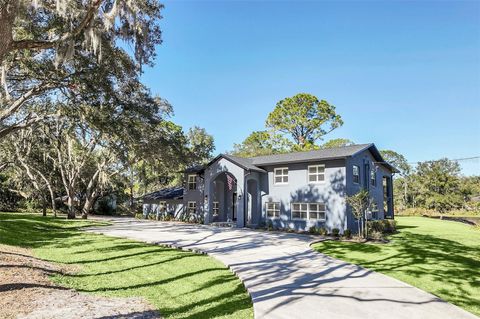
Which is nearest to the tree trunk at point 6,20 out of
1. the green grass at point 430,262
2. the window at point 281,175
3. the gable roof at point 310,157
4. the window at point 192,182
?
the green grass at point 430,262

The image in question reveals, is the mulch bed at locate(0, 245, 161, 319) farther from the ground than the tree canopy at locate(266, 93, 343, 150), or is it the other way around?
the tree canopy at locate(266, 93, 343, 150)

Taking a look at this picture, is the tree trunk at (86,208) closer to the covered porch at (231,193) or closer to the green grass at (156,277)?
the covered porch at (231,193)

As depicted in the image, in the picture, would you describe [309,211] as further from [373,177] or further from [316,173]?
[373,177]

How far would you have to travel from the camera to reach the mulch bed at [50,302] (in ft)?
19.1

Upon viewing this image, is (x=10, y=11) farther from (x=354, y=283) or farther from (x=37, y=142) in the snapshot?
(x=37, y=142)

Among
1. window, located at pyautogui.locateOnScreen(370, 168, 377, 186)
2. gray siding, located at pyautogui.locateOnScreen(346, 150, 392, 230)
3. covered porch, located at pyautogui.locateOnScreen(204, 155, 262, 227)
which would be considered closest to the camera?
gray siding, located at pyautogui.locateOnScreen(346, 150, 392, 230)

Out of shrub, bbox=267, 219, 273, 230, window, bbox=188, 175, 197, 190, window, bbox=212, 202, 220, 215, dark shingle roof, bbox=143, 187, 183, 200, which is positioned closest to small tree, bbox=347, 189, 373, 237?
shrub, bbox=267, 219, 273, 230

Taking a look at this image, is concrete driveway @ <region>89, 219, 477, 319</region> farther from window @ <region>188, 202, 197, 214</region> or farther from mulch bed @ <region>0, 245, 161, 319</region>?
window @ <region>188, 202, 197, 214</region>

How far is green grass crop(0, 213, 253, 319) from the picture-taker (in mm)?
6625

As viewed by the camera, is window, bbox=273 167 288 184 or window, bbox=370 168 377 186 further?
window, bbox=370 168 377 186

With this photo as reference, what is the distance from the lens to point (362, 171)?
76.4 feet

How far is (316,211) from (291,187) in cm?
259

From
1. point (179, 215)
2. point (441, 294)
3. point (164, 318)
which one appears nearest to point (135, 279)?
point (164, 318)

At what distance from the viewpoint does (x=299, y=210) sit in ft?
74.8
